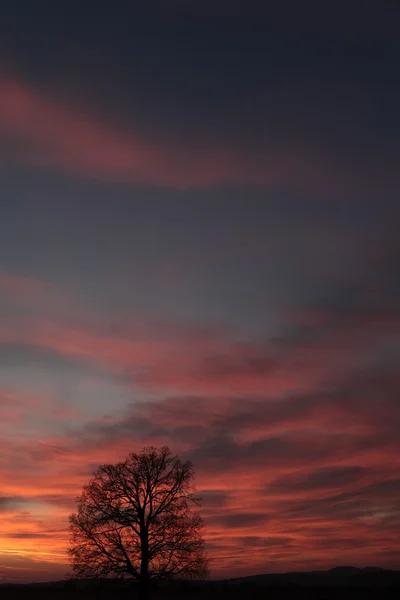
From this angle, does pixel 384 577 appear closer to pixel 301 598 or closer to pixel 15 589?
pixel 301 598

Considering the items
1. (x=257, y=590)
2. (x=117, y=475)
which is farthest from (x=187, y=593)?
(x=117, y=475)

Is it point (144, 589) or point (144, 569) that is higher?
point (144, 569)

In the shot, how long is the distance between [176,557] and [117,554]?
471 cm

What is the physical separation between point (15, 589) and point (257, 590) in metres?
26.8

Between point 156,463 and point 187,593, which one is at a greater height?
point 156,463

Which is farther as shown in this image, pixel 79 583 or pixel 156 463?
pixel 79 583

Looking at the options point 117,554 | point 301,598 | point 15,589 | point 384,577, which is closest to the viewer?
point 117,554

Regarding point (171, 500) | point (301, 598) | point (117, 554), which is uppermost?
point (171, 500)

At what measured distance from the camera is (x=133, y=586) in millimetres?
49625

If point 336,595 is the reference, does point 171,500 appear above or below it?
above

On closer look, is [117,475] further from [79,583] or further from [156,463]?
[79,583]

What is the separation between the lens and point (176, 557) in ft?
162

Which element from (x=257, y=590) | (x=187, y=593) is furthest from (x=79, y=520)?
(x=257, y=590)

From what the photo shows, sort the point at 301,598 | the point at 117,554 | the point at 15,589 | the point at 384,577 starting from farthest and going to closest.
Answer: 1. the point at 384,577
2. the point at 15,589
3. the point at 301,598
4. the point at 117,554
